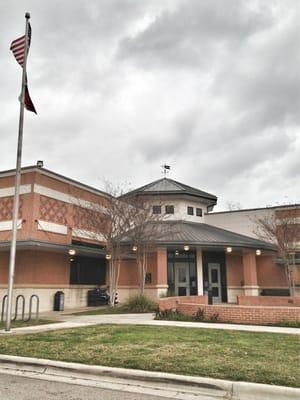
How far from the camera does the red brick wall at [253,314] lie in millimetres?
13516

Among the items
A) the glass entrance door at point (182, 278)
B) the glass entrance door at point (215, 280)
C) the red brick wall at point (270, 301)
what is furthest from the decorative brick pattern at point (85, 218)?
the glass entrance door at point (215, 280)

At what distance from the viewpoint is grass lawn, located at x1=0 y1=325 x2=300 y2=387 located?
702cm

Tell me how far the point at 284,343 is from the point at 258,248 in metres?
17.6

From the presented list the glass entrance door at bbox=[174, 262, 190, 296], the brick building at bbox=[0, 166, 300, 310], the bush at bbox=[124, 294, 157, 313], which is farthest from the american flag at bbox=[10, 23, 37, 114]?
the glass entrance door at bbox=[174, 262, 190, 296]

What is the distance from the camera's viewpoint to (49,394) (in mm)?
6234

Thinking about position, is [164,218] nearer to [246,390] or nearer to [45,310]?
[45,310]

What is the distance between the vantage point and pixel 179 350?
8.76m

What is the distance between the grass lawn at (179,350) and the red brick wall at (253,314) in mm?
2526

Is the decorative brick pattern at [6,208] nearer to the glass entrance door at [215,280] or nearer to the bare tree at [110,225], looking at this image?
the bare tree at [110,225]

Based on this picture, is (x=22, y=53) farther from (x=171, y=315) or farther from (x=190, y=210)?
(x=190, y=210)

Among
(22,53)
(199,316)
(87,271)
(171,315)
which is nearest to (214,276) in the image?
(87,271)

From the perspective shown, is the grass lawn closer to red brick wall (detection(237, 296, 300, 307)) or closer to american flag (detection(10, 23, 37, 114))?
american flag (detection(10, 23, 37, 114))

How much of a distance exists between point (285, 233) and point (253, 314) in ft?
49.7

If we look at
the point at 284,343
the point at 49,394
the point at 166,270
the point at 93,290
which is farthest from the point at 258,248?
the point at 49,394
